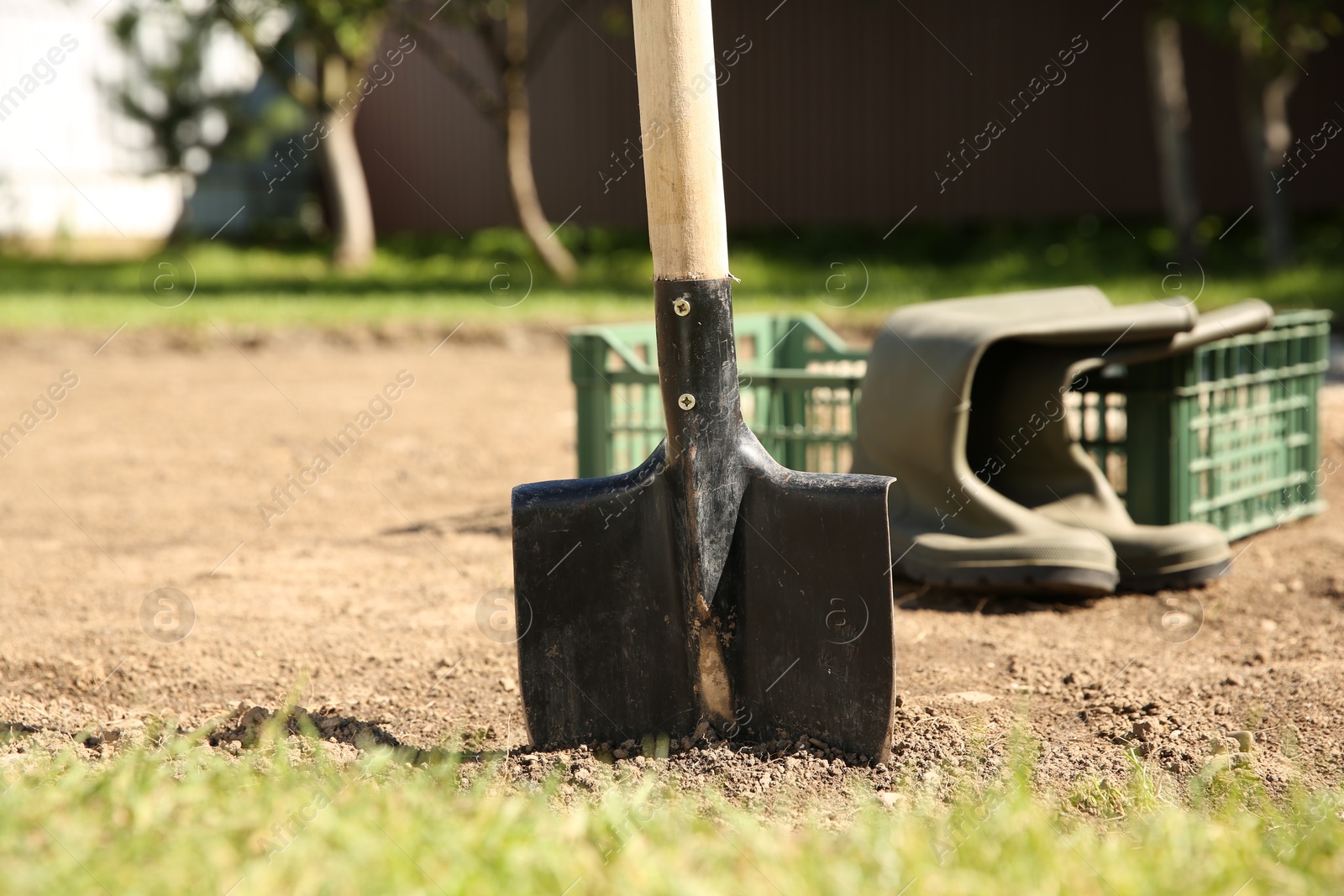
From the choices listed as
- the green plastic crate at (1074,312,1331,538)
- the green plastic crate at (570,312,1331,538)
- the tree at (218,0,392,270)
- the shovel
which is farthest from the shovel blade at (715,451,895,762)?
the tree at (218,0,392,270)

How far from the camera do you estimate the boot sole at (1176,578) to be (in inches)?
132

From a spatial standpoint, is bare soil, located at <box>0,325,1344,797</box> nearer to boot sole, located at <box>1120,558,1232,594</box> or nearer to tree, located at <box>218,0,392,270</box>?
boot sole, located at <box>1120,558,1232,594</box>

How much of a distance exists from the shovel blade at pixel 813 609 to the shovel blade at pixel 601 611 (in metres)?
0.13

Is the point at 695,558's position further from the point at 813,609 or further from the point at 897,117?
the point at 897,117

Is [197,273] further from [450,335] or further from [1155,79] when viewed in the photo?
[1155,79]

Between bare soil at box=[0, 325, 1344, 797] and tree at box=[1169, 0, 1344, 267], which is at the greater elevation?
tree at box=[1169, 0, 1344, 267]

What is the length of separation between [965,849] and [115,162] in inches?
666

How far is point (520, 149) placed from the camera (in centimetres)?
1319

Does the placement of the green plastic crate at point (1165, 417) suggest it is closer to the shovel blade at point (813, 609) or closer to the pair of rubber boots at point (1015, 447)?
the pair of rubber boots at point (1015, 447)

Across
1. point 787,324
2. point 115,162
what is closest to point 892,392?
point 787,324

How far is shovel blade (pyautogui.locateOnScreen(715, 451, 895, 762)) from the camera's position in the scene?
225 cm

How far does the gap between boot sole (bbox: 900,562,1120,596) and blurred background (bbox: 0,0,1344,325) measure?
6.65 m

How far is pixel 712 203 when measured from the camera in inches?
90.3

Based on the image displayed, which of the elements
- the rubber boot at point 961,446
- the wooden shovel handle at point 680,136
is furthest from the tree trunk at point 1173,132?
the wooden shovel handle at point 680,136
